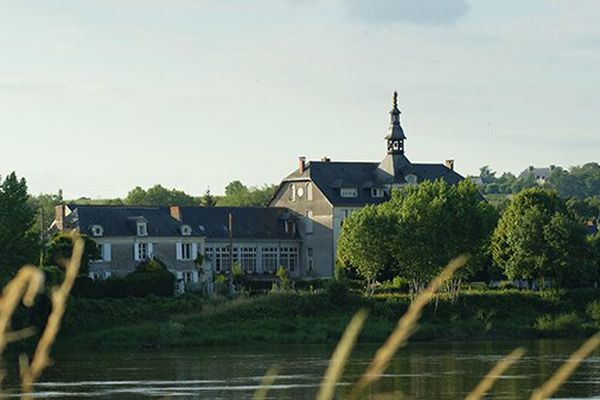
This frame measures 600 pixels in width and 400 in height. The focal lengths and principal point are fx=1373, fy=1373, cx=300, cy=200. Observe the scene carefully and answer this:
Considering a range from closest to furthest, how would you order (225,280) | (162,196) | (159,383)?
1. (159,383)
2. (225,280)
3. (162,196)

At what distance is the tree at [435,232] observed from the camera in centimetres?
6569

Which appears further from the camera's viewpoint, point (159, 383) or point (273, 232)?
point (273, 232)

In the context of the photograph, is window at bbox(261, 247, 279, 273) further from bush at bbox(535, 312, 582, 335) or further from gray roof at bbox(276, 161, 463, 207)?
bush at bbox(535, 312, 582, 335)

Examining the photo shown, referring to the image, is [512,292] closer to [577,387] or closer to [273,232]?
[273,232]

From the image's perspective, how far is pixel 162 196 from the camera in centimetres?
12975

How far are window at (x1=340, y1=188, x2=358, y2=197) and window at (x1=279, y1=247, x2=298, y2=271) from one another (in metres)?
4.57

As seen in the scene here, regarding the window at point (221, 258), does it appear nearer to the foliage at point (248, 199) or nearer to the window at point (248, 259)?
the window at point (248, 259)

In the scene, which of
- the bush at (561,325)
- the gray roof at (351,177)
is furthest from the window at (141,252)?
the bush at (561,325)

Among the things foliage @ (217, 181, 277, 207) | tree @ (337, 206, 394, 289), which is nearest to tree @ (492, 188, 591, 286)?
tree @ (337, 206, 394, 289)

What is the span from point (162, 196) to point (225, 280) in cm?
5604

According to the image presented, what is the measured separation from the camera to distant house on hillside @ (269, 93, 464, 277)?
84.0 meters

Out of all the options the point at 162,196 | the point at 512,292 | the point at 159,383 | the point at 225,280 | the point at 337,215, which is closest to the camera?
the point at 159,383

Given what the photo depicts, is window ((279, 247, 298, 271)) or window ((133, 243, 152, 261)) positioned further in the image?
window ((279, 247, 298, 271))

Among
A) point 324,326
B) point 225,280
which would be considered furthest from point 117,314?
point 225,280
